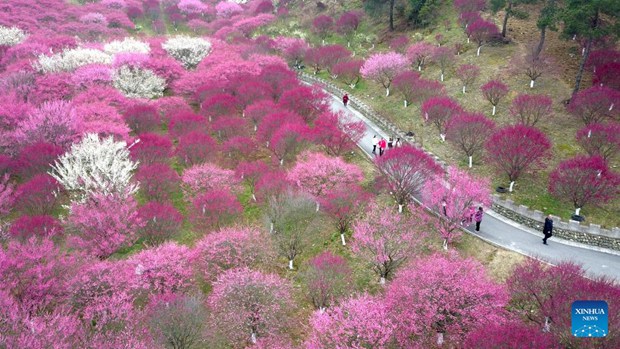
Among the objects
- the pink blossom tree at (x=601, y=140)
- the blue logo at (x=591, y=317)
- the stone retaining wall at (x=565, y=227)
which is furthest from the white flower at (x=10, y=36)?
the blue logo at (x=591, y=317)

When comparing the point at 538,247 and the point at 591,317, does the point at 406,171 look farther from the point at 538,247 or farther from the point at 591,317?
the point at 591,317

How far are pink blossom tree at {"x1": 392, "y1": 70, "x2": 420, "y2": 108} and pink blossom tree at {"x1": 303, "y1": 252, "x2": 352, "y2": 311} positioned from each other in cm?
2687

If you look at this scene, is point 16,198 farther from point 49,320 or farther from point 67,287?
point 49,320

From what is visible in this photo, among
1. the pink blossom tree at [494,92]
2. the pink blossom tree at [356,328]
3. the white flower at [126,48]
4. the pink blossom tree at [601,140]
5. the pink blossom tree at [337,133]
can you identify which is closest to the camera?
the pink blossom tree at [356,328]

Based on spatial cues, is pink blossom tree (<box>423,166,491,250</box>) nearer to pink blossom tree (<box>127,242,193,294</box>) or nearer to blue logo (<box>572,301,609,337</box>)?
blue logo (<box>572,301,609,337</box>)

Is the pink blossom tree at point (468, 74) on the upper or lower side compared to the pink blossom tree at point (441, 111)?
upper

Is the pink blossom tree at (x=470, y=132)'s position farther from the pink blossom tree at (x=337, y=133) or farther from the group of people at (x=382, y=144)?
the pink blossom tree at (x=337, y=133)

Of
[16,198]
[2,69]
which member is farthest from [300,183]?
[2,69]

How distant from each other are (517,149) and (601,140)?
623 cm

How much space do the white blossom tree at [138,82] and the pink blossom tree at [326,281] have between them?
114 ft

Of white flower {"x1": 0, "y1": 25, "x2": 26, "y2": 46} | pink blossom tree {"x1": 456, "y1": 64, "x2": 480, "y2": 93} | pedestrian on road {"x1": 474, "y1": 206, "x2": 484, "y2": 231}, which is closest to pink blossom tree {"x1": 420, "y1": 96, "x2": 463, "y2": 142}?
pink blossom tree {"x1": 456, "y1": 64, "x2": 480, "y2": 93}

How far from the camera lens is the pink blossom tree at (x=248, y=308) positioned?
19.7 metres

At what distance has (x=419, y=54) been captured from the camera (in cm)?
5184

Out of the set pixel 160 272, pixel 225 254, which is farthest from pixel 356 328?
pixel 160 272
